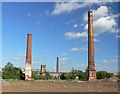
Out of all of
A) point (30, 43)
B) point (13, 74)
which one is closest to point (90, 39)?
point (30, 43)

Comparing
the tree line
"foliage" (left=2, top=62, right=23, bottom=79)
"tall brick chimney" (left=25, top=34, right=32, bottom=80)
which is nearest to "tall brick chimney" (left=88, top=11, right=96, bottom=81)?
the tree line

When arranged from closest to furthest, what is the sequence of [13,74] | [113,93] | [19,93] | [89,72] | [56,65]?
[19,93]
[113,93]
[89,72]
[13,74]
[56,65]

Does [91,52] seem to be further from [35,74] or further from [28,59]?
[35,74]

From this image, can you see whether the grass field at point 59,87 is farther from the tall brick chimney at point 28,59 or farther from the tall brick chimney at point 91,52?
the tall brick chimney at point 28,59

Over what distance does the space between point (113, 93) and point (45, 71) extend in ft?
78.5

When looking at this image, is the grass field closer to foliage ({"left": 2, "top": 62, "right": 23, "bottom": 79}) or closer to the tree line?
foliage ({"left": 2, "top": 62, "right": 23, "bottom": 79})

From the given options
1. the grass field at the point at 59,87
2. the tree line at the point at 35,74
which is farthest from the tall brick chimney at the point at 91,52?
the grass field at the point at 59,87

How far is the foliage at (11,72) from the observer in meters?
30.9

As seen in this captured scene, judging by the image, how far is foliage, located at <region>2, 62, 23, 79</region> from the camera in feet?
101

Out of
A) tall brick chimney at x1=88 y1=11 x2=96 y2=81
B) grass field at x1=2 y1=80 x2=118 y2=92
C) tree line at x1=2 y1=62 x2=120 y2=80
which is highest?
tall brick chimney at x1=88 y1=11 x2=96 y2=81

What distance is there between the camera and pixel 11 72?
1259 inches

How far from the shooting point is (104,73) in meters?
34.2

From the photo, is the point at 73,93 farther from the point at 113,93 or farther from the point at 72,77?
the point at 72,77

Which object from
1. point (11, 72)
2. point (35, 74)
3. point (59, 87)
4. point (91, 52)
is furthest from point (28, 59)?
point (59, 87)
